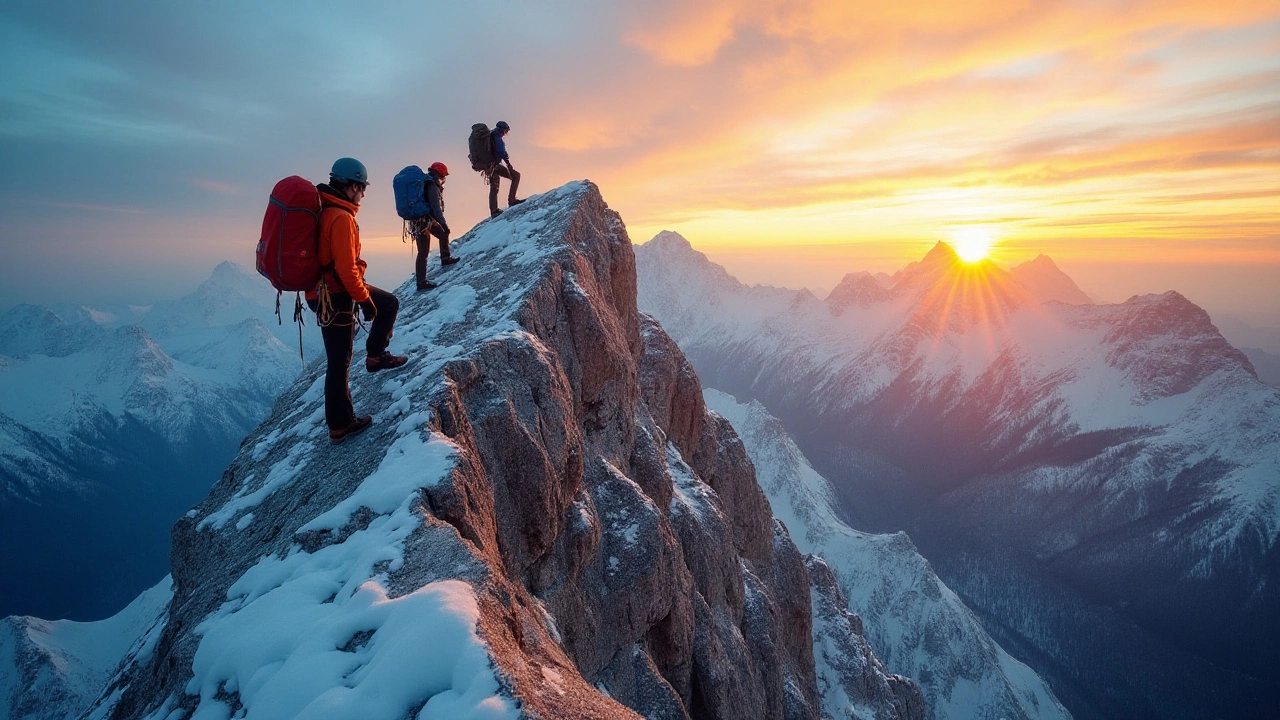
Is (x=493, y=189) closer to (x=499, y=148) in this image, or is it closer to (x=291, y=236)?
(x=499, y=148)

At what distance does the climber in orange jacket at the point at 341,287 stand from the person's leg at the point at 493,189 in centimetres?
1729

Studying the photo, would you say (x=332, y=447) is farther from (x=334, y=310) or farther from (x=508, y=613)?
(x=508, y=613)

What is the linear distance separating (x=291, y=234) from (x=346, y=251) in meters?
0.96

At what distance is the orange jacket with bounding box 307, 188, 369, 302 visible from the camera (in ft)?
34.5

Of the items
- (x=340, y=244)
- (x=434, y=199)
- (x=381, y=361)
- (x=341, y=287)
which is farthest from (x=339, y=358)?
(x=434, y=199)

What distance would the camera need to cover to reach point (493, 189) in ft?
94.2

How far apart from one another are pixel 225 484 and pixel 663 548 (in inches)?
549

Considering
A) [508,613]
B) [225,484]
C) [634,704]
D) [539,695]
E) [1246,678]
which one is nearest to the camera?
[539,695]

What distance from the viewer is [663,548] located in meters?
20.4

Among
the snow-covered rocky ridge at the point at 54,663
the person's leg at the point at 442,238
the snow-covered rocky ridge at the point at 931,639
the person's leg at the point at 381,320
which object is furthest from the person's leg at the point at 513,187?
the snow-covered rocky ridge at the point at 931,639

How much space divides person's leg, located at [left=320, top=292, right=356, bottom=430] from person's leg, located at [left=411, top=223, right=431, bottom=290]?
9.90 m

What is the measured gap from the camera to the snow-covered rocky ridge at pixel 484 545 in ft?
20.9

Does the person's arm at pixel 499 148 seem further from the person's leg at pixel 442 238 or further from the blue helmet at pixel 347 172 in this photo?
the blue helmet at pixel 347 172

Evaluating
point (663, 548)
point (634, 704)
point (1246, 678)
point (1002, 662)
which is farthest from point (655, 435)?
point (1246, 678)
